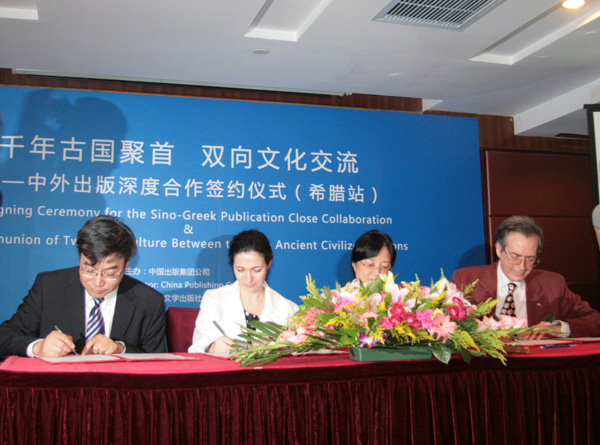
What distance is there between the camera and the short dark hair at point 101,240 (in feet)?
7.38

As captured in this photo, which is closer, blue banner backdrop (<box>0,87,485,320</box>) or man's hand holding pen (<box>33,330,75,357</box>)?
man's hand holding pen (<box>33,330,75,357</box>)

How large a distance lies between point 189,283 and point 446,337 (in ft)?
7.95

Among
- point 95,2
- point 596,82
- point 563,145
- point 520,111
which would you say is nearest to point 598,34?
point 596,82

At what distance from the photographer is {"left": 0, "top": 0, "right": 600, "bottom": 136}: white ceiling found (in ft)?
10.0

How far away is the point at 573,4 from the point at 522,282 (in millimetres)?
1572

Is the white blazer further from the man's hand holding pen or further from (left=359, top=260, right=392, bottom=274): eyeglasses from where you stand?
the man's hand holding pen

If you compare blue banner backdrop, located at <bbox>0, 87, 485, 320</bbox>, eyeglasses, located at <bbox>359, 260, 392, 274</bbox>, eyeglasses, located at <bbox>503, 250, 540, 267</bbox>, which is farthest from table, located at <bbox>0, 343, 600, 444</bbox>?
blue banner backdrop, located at <bbox>0, 87, 485, 320</bbox>

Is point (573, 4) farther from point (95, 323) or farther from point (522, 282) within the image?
point (95, 323)

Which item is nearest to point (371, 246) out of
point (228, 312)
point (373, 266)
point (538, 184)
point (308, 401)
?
point (373, 266)

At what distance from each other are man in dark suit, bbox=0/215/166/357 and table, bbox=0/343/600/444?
702 millimetres

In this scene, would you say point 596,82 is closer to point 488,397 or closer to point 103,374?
point 488,397

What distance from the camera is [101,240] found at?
7.38ft

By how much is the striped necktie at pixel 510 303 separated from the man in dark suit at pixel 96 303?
68.5 inches

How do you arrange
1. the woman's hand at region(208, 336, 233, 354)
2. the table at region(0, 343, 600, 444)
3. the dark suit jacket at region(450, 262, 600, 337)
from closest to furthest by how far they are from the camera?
the table at region(0, 343, 600, 444), the woman's hand at region(208, 336, 233, 354), the dark suit jacket at region(450, 262, 600, 337)
